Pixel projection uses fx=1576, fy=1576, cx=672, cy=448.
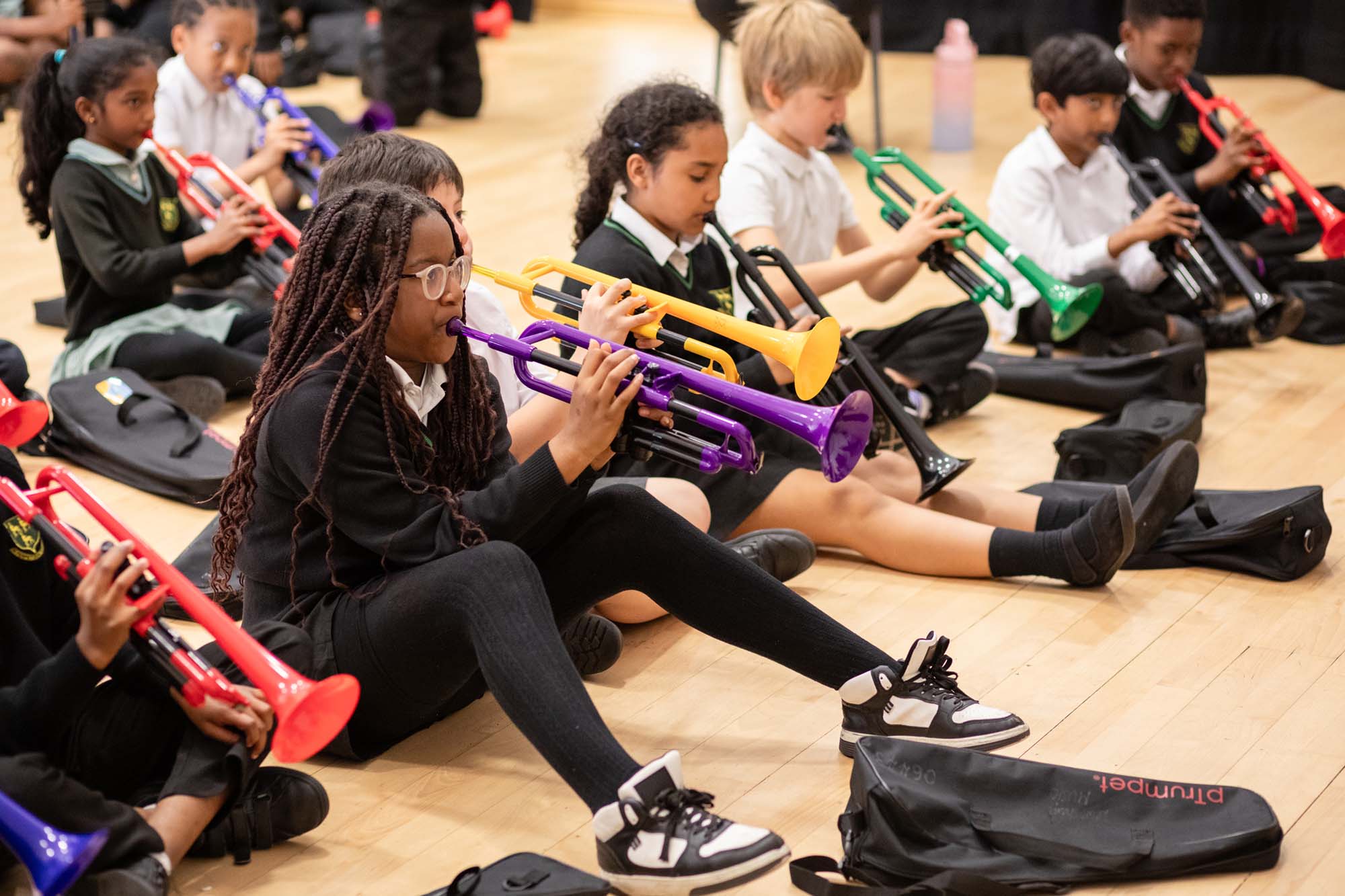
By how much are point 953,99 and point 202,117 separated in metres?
2.91

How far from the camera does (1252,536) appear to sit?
2662 mm

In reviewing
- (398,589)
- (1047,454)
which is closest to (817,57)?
(1047,454)

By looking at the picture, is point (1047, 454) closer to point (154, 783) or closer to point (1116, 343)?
point (1116, 343)

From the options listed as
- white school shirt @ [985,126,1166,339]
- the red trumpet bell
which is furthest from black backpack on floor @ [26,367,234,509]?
the red trumpet bell

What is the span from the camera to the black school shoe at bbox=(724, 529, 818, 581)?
2.52 m

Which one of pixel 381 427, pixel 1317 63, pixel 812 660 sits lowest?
pixel 1317 63

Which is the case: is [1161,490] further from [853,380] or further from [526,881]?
[526,881]

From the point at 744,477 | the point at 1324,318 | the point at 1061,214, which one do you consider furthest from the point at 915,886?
the point at 1324,318

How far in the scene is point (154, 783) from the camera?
6.23 ft

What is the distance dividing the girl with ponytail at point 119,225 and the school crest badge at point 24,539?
4.65 ft

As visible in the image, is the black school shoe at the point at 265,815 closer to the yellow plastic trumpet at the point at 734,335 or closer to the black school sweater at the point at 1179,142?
the yellow plastic trumpet at the point at 734,335

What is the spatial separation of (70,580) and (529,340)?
2.30 feet

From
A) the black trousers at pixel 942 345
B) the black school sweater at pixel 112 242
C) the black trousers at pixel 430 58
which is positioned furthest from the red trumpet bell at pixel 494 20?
the black trousers at pixel 942 345

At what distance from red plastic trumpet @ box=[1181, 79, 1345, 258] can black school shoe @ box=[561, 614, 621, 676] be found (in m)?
2.36
